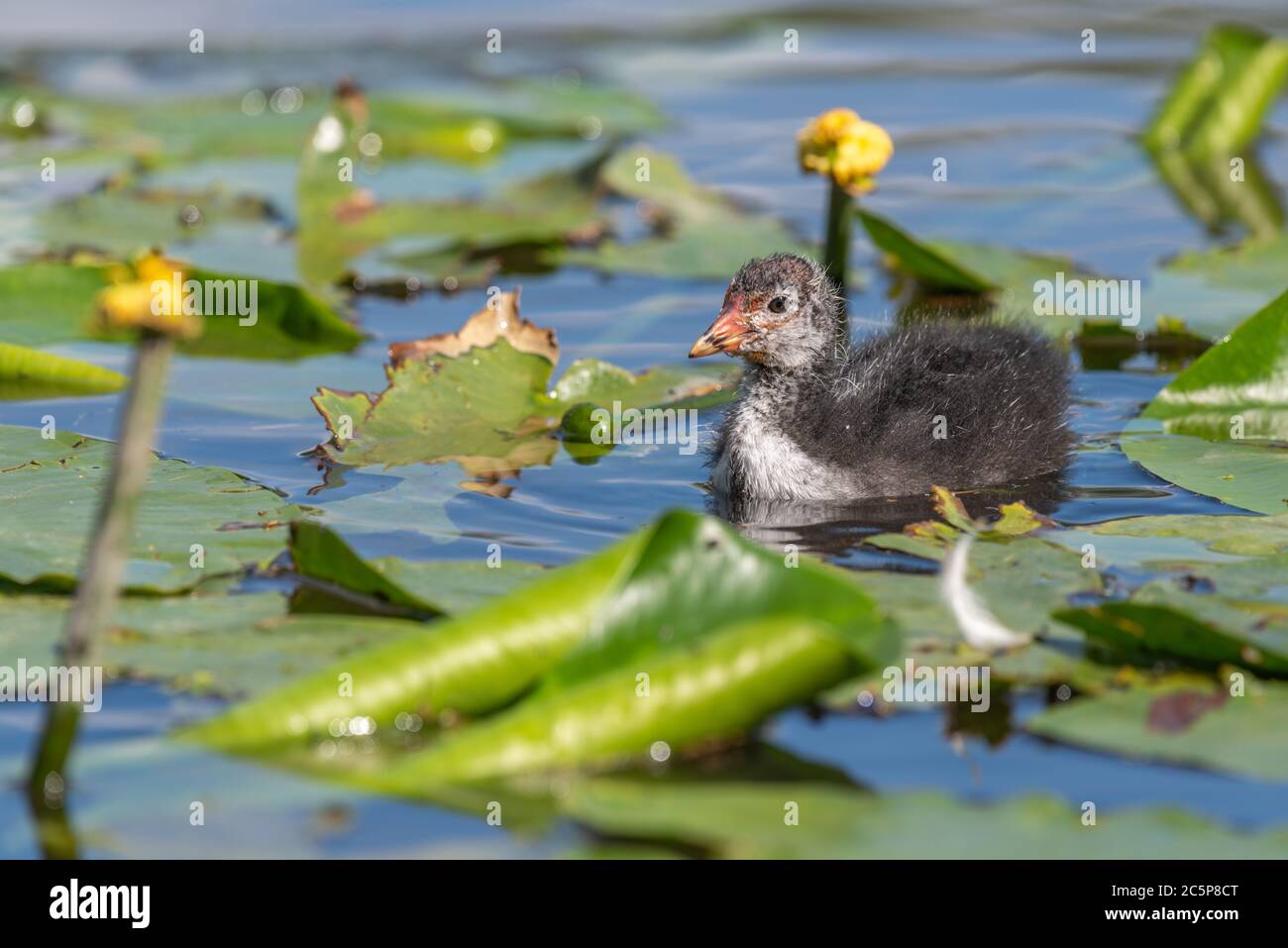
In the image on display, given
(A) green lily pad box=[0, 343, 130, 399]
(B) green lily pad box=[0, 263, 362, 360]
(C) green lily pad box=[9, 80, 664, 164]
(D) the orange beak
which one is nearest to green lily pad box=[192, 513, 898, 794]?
(D) the orange beak

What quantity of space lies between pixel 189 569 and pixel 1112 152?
8.58m

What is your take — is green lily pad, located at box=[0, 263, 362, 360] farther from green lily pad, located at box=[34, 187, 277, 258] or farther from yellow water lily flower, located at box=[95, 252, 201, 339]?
yellow water lily flower, located at box=[95, 252, 201, 339]

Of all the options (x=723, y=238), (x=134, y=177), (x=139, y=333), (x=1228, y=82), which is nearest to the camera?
(x=139, y=333)

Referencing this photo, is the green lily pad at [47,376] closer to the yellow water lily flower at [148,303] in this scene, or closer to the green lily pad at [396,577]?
the green lily pad at [396,577]

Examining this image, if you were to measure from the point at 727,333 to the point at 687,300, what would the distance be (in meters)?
2.63

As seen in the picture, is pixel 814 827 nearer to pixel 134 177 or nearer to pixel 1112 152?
pixel 134 177

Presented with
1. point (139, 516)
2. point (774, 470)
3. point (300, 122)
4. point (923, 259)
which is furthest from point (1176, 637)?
point (300, 122)

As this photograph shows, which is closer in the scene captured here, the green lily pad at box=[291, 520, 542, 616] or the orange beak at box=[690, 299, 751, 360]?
the green lily pad at box=[291, 520, 542, 616]

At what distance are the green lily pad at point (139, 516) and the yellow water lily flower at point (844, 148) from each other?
275 centimetres

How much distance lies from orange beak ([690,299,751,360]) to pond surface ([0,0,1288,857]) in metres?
0.55

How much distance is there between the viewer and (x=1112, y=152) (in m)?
11.8

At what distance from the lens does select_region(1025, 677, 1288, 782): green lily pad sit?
3795 millimetres

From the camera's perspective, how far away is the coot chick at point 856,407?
6227 mm

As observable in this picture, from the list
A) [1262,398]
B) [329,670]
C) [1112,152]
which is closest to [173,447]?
[329,670]
